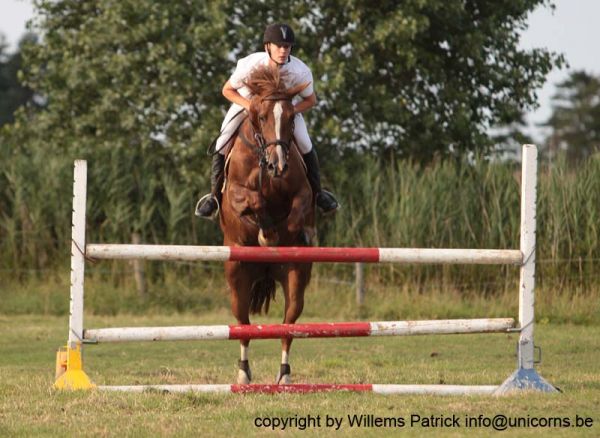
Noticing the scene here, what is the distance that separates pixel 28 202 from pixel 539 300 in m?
8.85

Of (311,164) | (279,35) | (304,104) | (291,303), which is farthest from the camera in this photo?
(311,164)

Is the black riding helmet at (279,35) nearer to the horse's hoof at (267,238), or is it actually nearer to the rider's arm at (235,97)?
the rider's arm at (235,97)

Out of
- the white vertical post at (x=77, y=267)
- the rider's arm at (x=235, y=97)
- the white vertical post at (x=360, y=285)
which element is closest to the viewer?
the white vertical post at (x=77, y=267)

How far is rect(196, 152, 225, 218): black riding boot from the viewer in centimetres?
875

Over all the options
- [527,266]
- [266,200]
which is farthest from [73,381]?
[527,266]

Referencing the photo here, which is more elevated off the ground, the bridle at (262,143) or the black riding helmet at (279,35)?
the black riding helmet at (279,35)

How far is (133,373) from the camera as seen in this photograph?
10125mm

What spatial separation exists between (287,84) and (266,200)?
0.87 meters

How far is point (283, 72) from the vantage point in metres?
7.79

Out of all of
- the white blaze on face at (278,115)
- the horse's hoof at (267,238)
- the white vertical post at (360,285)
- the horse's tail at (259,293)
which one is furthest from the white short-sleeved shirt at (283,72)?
the white vertical post at (360,285)

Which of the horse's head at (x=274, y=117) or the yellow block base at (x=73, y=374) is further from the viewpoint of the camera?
the horse's head at (x=274, y=117)

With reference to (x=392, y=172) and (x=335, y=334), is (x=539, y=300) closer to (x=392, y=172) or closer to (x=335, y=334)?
(x=392, y=172)

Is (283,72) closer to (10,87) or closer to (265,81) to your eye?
(265,81)

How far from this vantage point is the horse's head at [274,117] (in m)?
7.62
